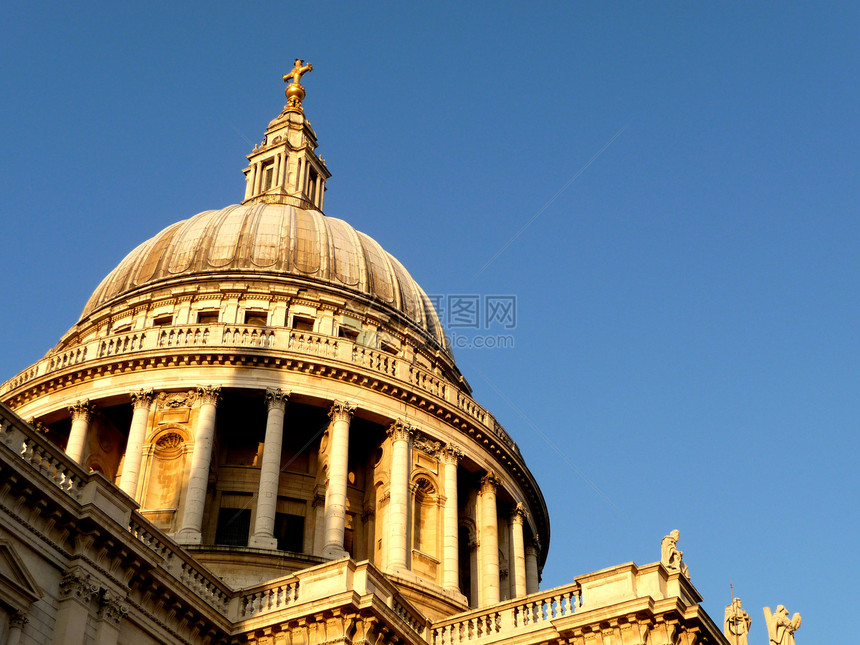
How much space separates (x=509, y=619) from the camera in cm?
2831

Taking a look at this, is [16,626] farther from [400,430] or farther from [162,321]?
[162,321]

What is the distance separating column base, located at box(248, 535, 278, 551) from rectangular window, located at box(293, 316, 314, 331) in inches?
428

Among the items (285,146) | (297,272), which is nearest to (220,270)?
(297,272)

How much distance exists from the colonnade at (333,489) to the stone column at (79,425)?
0.03m

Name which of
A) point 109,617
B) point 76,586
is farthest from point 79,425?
point 76,586

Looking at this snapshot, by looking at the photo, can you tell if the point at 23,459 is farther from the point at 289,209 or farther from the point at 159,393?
the point at 289,209

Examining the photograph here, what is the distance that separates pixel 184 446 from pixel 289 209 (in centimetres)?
1456

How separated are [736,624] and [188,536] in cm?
1592

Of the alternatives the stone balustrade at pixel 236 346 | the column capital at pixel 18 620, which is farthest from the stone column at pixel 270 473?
the column capital at pixel 18 620

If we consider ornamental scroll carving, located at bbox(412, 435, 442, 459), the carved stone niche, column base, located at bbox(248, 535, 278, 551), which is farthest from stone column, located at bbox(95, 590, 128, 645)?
ornamental scroll carving, located at bbox(412, 435, 442, 459)

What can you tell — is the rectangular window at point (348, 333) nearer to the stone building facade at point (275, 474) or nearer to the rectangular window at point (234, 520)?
the stone building facade at point (275, 474)

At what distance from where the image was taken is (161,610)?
25.6 meters

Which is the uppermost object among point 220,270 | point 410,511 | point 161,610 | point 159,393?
point 220,270

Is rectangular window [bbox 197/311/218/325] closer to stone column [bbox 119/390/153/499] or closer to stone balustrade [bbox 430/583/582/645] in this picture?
stone column [bbox 119/390/153/499]
